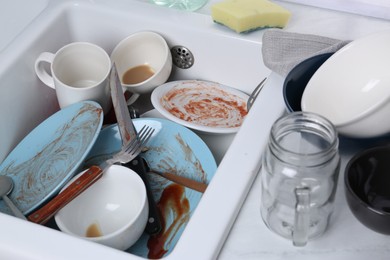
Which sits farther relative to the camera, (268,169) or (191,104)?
(191,104)

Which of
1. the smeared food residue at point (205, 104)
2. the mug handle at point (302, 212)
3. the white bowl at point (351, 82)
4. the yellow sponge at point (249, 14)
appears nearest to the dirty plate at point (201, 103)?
the smeared food residue at point (205, 104)

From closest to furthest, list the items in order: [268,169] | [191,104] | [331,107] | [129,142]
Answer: [268,169] → [331,107] → [129,142] → [191,104]

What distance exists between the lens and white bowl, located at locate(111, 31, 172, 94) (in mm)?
1092

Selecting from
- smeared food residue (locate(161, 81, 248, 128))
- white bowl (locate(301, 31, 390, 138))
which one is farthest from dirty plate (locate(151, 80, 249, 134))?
white bowl (locate(301, 31, 390, 138))

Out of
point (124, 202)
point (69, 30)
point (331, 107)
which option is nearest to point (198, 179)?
point (124, 202)

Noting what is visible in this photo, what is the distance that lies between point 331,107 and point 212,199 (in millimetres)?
190

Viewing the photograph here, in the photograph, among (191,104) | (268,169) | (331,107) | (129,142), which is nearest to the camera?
(268,169)

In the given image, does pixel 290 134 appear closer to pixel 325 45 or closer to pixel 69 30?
pixel 325 45

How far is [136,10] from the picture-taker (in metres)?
1.13

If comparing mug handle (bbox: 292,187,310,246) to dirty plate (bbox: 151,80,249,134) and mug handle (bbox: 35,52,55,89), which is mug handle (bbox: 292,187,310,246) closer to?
dirty plate (bbox: 151,80,249,134)

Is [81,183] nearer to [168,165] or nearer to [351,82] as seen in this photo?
[168,165]

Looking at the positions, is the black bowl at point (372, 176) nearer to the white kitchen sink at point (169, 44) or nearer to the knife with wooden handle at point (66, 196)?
the white kitchen sink at point (169, 44)

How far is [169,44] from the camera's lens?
1129mm

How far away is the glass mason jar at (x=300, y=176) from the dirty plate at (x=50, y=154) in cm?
31
